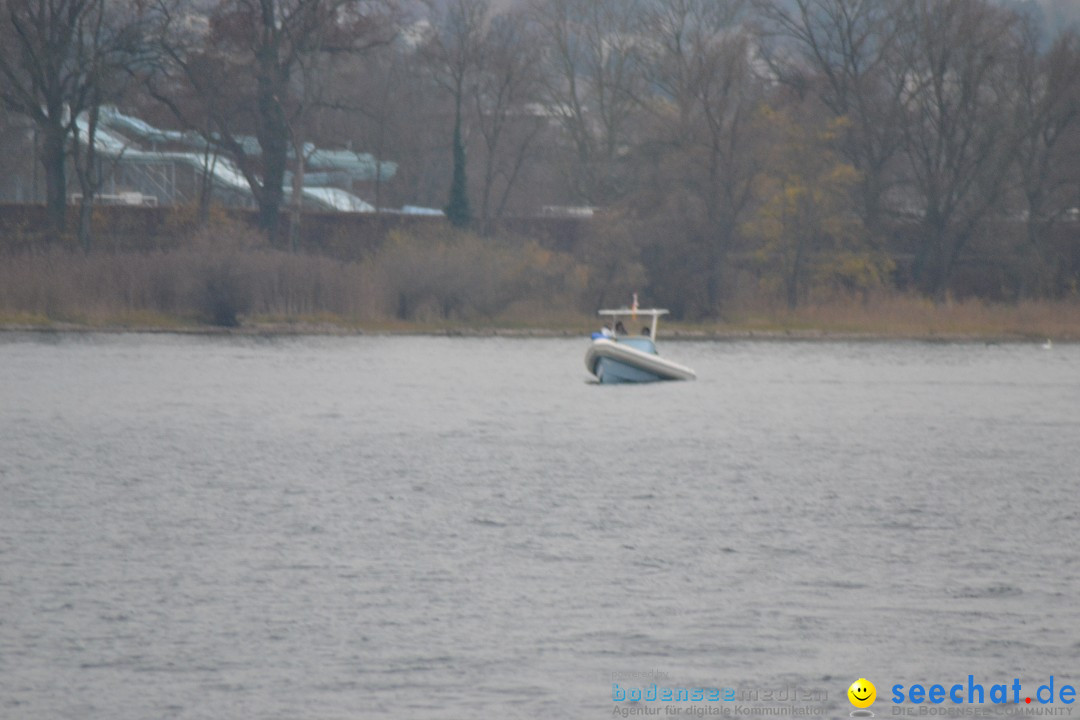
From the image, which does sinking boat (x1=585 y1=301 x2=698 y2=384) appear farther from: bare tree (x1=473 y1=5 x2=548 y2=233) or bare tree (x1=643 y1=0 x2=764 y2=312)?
bare tree (x1=473 y1=5 x2=548 y2=233)

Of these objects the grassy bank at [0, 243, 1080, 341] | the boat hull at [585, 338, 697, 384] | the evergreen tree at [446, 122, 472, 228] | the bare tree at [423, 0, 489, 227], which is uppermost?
the bare tree at [423, 0, 489, 227]

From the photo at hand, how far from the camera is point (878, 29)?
215 feet

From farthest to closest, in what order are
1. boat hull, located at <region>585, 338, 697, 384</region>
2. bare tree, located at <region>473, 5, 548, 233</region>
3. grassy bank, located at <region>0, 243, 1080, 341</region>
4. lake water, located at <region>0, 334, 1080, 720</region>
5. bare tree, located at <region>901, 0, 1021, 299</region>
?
bare tree, located at <region>473, 5, 548, 233</region> < bare tree, located at <region>901, 0, 1021, 299</region> < grassy bank, located at <region>0, 243, 1080, 341</region> < boat hull, located at <region>585, 338, 697, 384</region> < lake water, located at <region>0, 334, 1080, 720</region>

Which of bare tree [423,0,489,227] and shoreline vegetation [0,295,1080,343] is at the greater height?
bare tree [423,0,489,227]

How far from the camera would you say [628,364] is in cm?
4316

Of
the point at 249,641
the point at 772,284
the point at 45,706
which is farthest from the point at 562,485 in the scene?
the point at 772,284

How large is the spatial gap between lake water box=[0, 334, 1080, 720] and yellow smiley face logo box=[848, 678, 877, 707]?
0.41ft

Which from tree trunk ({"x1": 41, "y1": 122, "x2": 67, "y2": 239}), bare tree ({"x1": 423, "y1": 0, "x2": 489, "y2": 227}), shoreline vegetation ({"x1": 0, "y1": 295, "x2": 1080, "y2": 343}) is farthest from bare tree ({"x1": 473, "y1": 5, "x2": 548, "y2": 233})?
tree trunk ({"x1": 41, "y1": 122, "x2": 67, "y2": 239})

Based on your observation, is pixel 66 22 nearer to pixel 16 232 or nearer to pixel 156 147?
pixel 16 232

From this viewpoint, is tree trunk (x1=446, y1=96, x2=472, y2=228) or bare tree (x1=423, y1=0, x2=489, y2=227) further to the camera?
bare tree (x1=423, y1=0, x2=489, y2=227)

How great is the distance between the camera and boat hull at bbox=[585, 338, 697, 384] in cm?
4272

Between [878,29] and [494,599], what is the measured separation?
5371 centimetres

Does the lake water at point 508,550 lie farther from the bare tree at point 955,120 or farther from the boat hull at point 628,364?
the bare tree at point 955,120

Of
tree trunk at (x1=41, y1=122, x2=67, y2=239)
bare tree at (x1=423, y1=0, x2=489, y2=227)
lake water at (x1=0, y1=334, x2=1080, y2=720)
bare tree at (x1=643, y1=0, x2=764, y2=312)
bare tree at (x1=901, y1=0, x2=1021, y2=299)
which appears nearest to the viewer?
lake water at (x1=0, y1=334, x2=1080, y2=720)
